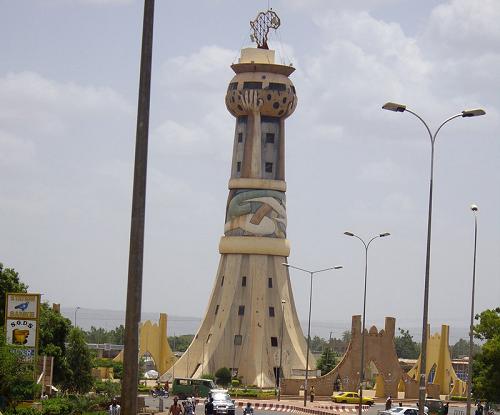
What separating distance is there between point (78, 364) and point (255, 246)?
1200 inches

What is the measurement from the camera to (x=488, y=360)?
5666 centimetres

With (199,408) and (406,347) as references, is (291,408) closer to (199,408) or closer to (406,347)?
(199,408)

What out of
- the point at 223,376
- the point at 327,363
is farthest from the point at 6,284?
the point at 327,363

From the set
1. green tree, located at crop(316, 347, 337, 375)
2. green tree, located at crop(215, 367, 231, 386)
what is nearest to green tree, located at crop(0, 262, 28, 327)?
green tree, located at crop(215, 367, 231, 386)

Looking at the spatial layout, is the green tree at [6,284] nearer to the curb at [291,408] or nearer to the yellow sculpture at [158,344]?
the curb at [291,408]

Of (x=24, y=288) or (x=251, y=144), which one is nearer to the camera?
(x=24, y=288)

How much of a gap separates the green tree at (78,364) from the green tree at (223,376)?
2250 centimetres

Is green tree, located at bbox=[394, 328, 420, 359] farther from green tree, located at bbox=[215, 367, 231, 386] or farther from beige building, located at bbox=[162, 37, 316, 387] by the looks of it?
green tree, located at bbox=[215, 367, 231, 386]

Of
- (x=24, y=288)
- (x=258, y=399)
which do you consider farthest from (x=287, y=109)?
(x=24, y=288)

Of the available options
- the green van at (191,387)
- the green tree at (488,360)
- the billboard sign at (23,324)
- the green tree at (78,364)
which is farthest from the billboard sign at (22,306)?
the green van at (191,387)

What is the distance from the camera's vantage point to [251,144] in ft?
332

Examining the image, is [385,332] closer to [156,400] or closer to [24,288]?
[156,400]

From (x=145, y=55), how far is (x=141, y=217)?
2206 millimetres

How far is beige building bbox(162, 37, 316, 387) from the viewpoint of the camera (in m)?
100
